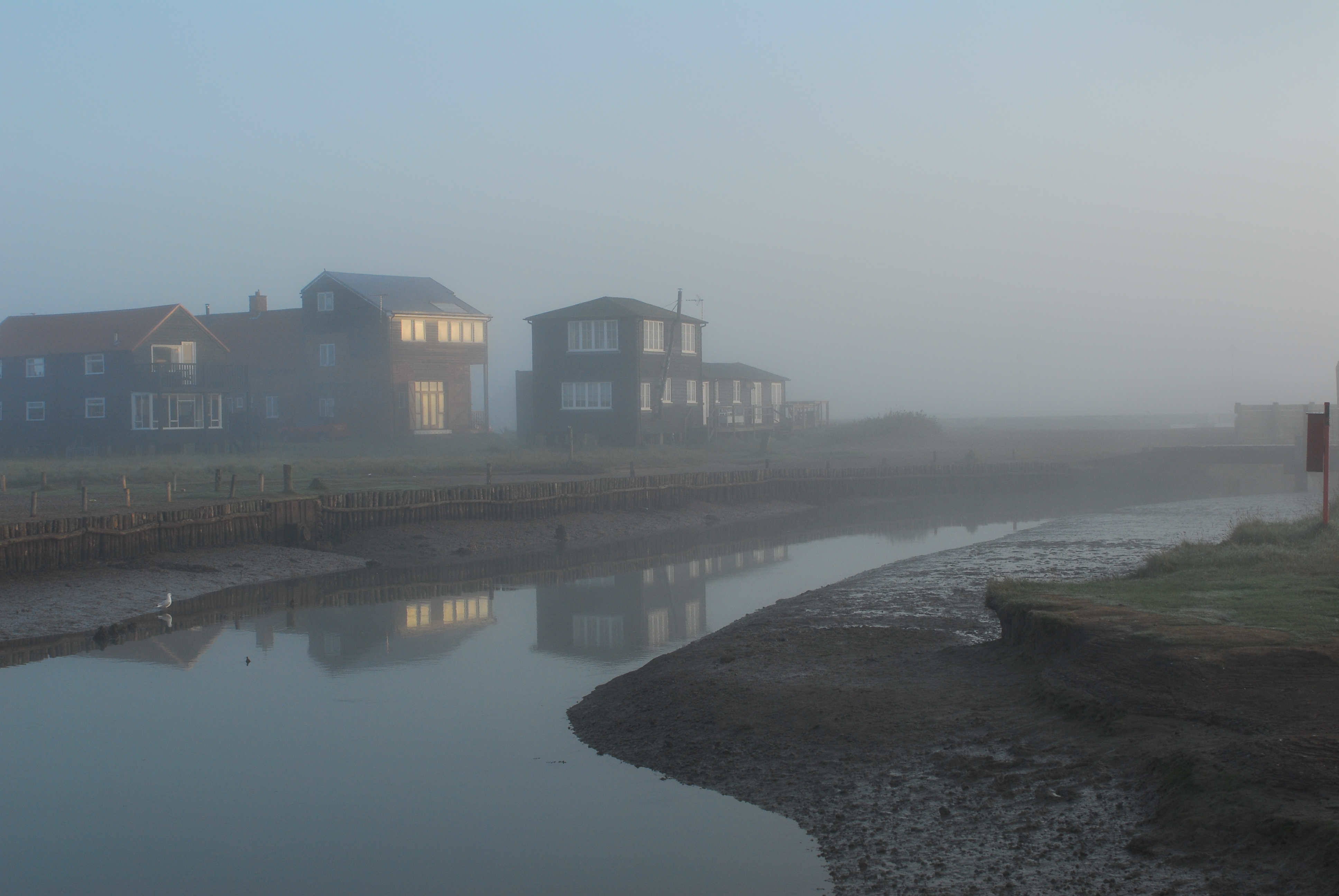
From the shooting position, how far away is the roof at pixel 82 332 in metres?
49.6

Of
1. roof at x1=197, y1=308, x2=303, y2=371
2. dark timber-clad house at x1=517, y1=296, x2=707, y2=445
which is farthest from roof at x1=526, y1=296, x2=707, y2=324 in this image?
roof at x1=197, y1=308, x2=303, y2=371

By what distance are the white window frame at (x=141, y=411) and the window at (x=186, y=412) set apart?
2.28 feet

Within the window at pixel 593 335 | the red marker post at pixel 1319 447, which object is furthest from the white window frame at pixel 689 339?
the red marker post at pixel 1319 447

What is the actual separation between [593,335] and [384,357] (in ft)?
36.1

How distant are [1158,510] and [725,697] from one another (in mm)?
27070

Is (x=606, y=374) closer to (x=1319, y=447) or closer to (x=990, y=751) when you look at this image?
(x=1319, y=447)

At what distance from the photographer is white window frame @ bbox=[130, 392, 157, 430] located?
48.8 m

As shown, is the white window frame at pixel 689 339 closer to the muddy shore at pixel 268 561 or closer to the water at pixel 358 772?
the muddy shore at pixel 268 561

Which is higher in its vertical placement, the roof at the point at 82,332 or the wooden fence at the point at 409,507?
the roof at the point at 82,332

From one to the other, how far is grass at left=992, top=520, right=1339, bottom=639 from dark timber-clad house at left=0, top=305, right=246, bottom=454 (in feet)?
144

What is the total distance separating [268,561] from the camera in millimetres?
21688

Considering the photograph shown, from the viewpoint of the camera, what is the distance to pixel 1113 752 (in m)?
7.55

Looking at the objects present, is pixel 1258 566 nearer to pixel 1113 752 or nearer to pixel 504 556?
pixel 1113 752

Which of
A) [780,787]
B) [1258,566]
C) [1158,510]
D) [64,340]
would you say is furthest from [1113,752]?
[64,340]
